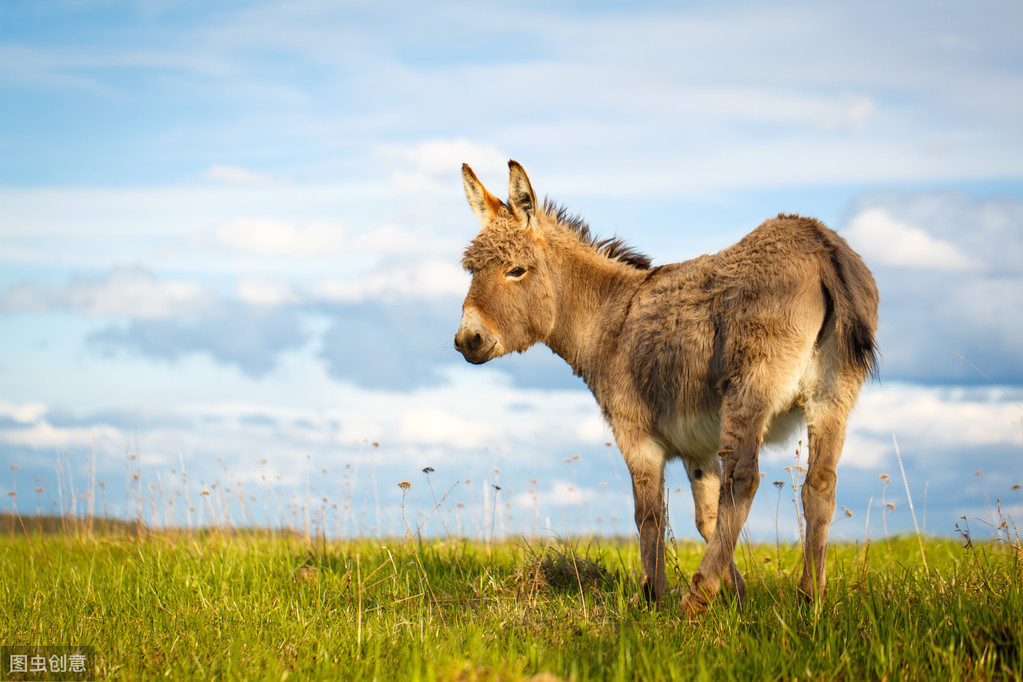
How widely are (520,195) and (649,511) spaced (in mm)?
3032

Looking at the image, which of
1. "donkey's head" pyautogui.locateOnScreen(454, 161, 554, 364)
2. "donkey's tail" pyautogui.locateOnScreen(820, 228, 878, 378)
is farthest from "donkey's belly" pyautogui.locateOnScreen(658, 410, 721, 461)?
"donkey's head" pyautogui.locateOnScreen(454, 161, 554, 364)

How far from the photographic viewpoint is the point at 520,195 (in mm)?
7113

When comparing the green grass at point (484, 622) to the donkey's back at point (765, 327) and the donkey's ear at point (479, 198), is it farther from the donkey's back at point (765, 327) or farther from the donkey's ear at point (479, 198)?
the donkey's ear at point (479, 198)

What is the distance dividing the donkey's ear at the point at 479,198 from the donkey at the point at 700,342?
0.5 inches

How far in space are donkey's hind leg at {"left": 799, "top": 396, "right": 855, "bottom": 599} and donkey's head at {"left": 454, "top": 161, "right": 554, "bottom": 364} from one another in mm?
2585

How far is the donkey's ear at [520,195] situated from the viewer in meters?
6.95

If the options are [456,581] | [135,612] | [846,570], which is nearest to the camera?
[135,612]

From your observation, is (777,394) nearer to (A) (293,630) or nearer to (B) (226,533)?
(A) (293,630)

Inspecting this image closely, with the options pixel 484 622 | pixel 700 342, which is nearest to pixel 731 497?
pixel 700 342

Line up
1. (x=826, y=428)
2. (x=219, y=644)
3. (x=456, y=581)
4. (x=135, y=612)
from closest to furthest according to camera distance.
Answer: (x=219, y=644) → (x=826, y=428) → (x=135, y=612) → (x=456, y=581)

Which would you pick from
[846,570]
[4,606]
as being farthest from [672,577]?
[4,606]

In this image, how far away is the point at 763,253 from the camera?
576 centimetres

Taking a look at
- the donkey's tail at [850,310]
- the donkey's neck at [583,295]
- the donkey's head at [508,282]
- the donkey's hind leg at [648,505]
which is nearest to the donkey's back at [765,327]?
the donkey's tail at [850,310]

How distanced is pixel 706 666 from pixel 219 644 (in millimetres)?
3203
